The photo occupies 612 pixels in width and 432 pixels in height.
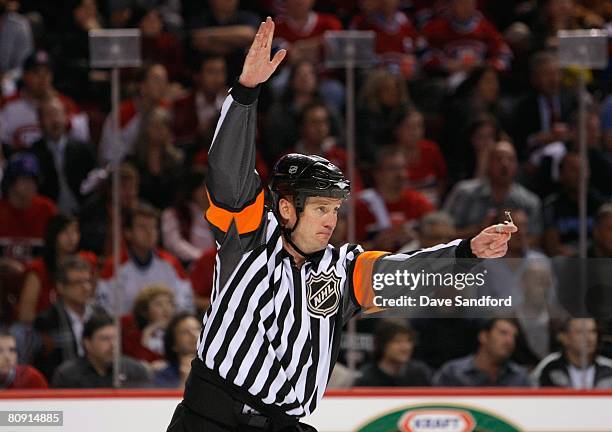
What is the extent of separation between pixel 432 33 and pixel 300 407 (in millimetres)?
5118

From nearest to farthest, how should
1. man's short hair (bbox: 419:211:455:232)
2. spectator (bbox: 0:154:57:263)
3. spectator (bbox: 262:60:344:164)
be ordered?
man's short hair (bbox: 419:211:455:232) < spectator (bbox: 0:154:57:263) < spectator (bbox: 262:60:344:164)

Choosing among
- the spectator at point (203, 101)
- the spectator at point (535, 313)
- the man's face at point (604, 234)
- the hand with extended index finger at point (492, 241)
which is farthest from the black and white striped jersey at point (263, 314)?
the spectator at point (203, 101)

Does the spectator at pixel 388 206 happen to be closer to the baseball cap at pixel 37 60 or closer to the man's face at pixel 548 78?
the man's face at pixel 548 78

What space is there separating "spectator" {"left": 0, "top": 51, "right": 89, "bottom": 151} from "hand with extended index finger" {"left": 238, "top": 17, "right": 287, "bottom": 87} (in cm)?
389

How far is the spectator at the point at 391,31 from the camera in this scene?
25.7 feet

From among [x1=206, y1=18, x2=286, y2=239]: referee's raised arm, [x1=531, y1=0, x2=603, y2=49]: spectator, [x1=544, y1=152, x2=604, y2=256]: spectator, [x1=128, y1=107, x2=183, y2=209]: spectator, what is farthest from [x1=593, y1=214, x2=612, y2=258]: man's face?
[x1=206, y1=18, x2=286, y2=239]: referee's raised arm

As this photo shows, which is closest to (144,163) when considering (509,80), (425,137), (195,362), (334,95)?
(334,95)

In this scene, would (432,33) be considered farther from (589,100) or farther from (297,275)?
(297,275)

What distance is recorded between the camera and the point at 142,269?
6.00 meters

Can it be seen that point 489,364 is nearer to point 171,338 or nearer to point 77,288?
point 171,338

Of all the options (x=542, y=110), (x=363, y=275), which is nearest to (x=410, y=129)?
(x=542, y=110)

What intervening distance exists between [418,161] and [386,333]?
1831 mm

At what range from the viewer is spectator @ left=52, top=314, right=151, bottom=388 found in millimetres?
5141

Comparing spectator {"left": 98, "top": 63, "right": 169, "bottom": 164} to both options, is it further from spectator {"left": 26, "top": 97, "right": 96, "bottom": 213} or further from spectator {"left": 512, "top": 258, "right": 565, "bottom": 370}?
spectator {"left": 512, "top": 258, "right": 565, "bottom": 370}
